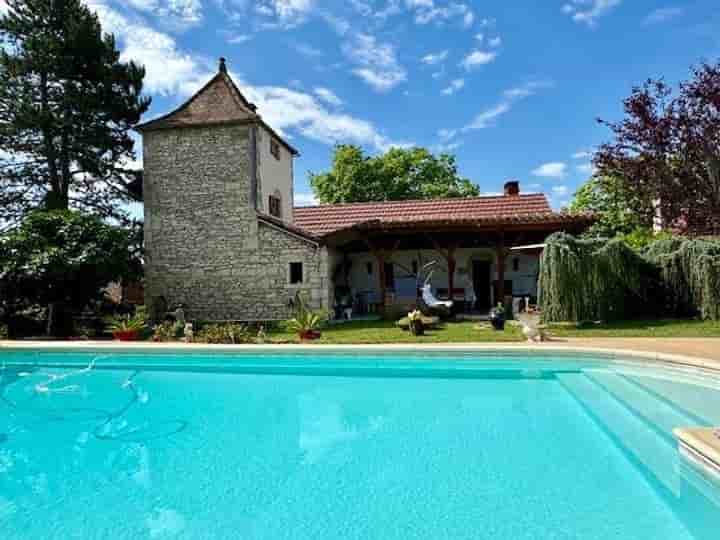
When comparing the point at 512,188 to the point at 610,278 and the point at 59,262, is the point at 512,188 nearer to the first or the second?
the point at 610,278

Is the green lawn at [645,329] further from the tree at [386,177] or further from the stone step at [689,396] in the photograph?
the tree at [386,177]

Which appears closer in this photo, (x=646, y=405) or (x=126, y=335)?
(x=646, y=405)

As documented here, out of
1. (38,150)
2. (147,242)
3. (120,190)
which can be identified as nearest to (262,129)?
(147,242)

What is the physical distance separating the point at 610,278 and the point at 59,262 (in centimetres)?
1439

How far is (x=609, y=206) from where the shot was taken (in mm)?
26734

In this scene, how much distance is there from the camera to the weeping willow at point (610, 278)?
11.2 meters

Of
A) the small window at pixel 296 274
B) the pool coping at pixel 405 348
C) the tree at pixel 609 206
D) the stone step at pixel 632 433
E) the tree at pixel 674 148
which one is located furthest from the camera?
the tree at pixel 609 206

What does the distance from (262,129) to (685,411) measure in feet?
46.0

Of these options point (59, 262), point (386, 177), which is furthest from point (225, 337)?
point (386, 177)

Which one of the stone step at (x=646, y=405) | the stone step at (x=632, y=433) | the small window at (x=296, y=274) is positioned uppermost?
the small window at (x=296, y=274)

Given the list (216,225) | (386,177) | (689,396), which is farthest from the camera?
(386,177)

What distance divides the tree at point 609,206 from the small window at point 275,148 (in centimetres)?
1138

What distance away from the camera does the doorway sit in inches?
660

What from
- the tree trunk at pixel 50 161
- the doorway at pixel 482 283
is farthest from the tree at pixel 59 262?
the doorway at pixel 482 283
